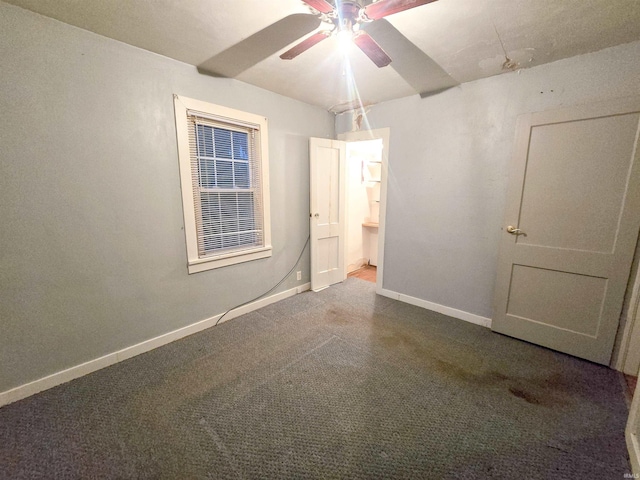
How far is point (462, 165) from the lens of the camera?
2.63 meters

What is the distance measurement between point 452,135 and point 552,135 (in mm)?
799

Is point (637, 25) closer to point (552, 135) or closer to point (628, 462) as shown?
point (552, 135)

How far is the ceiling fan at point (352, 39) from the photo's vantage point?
1.29 m

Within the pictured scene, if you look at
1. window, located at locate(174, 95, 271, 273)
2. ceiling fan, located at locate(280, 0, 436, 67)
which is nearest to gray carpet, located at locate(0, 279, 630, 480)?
window, located at locate(174, 95, 271, 273)

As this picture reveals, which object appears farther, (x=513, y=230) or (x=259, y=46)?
(x=513, y=230)

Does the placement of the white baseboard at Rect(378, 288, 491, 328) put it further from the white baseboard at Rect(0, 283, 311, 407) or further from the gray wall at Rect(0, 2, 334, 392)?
the gray wall at Rect(0, 2, 334, 392)

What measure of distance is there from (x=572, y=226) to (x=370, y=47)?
2.06 m

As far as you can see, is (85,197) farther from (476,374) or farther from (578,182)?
(578,182)

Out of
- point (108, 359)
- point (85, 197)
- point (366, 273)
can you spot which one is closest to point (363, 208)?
point (366, 273)

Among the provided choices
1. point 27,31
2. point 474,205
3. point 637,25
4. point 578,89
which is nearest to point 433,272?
point 474,205

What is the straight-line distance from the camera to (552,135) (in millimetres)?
2076

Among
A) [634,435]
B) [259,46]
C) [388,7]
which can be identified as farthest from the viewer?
[259,46]

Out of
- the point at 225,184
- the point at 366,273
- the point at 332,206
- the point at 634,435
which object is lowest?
the point at 366,273

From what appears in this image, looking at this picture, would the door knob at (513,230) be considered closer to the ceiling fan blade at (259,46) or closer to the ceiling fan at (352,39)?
the ceiling fan at (352,39)
